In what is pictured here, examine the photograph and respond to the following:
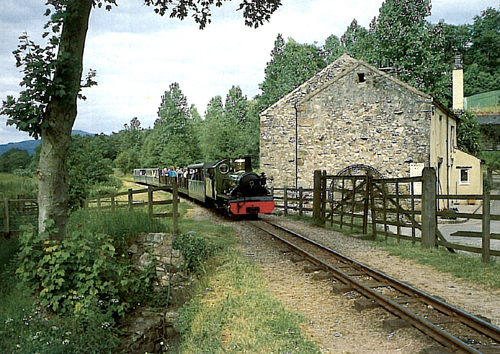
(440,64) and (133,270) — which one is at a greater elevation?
(440,64)

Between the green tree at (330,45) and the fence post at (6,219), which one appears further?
the green tree at (330,45)

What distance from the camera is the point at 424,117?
23.9 meters

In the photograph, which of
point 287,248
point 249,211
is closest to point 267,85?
point 249,211

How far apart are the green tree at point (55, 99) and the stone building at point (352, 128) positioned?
57.2ft

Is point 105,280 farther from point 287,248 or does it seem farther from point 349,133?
point 349,133

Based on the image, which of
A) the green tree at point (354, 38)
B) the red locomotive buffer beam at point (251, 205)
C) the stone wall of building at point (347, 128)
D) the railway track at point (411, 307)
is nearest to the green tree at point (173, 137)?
the green tree at point (354, 38)

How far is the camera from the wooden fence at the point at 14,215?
537 inches

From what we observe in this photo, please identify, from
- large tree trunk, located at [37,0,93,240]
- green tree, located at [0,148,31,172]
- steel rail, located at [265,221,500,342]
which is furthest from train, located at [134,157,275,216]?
steel rail, located at [265,221,500,342]

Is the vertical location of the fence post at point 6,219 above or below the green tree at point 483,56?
below

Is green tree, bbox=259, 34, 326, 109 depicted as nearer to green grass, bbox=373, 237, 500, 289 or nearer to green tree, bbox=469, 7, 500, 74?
green tree, bbox=469, 7, 500, 74

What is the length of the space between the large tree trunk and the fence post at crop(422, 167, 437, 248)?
7.83m

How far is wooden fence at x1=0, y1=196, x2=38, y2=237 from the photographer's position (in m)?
13.6

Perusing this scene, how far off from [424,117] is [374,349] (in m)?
20.7

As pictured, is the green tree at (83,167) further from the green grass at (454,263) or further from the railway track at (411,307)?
the green grass at (454,263)
